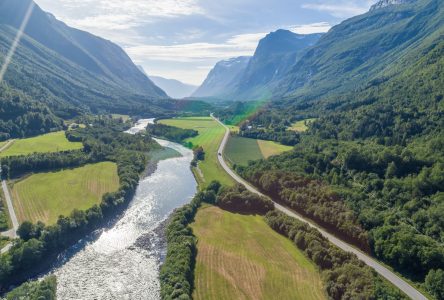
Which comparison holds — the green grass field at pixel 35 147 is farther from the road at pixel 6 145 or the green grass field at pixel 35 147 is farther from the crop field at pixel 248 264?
the crop field at pixel 248 264

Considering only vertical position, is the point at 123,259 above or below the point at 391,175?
below

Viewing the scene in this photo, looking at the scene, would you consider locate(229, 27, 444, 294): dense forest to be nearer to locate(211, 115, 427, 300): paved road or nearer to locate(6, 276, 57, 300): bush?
locate(211, 115, 427, 300): paved road

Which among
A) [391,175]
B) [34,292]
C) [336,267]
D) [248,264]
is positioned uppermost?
[391,175]

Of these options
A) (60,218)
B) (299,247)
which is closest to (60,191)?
(60,218)

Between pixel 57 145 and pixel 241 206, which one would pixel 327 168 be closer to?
pixel 241 206

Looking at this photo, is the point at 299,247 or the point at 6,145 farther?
the point at 6,145

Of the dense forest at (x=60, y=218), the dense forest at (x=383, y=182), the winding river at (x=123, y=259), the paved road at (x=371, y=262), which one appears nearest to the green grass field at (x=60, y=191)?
the dense forest at (x=60, y=218)

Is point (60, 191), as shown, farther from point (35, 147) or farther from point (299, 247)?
point (299, 247)
